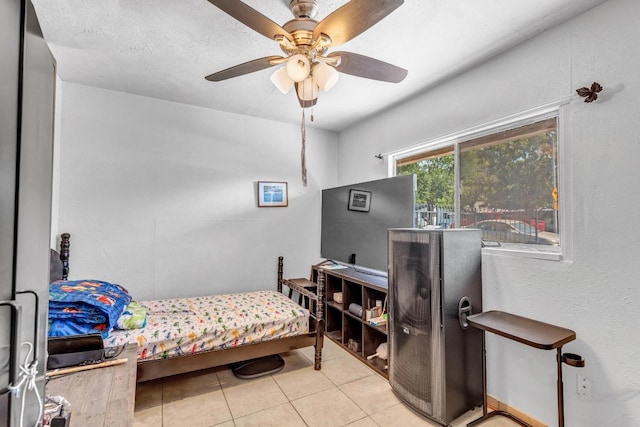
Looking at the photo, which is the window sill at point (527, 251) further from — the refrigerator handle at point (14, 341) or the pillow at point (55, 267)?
the pillow at point (55, 267)

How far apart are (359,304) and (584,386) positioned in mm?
1781

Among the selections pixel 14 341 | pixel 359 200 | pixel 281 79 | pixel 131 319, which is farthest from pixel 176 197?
pixel 14 341

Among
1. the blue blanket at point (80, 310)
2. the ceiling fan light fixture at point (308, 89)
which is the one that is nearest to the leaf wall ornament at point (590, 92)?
the ceiling fan light fixture at point (308, 89)

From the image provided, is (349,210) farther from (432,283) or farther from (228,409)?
(228,409)

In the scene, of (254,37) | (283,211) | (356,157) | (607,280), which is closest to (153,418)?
(283,211)

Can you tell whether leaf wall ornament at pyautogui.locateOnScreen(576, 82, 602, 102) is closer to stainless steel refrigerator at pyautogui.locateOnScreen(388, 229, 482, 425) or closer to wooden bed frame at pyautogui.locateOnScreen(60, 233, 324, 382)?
stainless steel refrigerator at pyautogui.locateOnScreen(388, 229, 482, 425)

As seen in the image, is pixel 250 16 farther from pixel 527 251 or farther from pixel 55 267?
pixel 55 267

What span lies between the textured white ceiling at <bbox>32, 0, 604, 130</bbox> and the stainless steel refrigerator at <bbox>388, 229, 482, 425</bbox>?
1292mm

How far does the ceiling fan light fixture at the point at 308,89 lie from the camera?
1.81 m

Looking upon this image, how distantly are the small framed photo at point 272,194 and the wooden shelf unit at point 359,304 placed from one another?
944 mm

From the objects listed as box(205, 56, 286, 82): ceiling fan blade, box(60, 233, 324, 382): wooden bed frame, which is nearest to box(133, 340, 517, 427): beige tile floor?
box(60, 233, 324, 382): wooden bed frame

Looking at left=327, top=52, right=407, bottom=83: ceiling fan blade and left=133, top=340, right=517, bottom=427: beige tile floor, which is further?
left=133, top=340, right=517, bottom=427: beige tile floor

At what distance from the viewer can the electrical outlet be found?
170 cm

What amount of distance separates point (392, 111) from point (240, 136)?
1.75m
